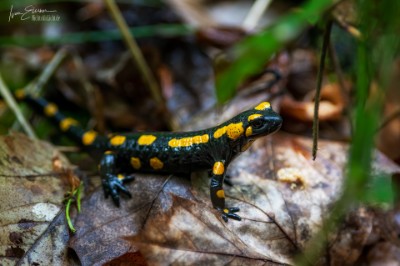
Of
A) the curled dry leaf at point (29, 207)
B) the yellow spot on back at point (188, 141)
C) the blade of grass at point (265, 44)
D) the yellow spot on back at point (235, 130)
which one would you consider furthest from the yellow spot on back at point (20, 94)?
the blade of grass at point (265, 44)

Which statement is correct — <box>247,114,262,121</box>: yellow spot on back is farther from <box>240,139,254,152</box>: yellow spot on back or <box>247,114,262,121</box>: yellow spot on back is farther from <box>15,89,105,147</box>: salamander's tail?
<box>15,89,105,147</box>: salamander's tail

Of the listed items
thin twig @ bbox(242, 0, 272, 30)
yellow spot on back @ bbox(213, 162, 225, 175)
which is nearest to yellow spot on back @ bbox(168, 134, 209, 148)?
yellow spot on back @ bbox(213, 162, 225, 175)

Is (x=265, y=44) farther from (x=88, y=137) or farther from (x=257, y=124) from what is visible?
(x=88, y=137)

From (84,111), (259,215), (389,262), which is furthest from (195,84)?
(389,262)

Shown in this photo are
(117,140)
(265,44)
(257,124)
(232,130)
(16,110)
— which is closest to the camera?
(265,44)

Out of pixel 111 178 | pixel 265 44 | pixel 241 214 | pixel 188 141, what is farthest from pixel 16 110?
pixel 265 44

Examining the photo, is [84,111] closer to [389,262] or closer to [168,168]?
[168,168]

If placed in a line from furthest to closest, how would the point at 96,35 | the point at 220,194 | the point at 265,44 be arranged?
the point at 96,35 < the point at 220,194 < the point at 265,44
